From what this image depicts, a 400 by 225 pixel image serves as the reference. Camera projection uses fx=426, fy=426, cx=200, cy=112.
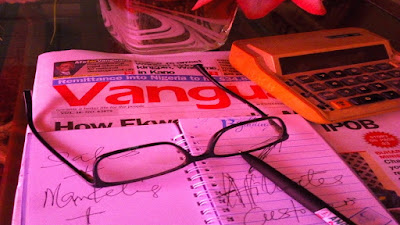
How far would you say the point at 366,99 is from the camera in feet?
1.55

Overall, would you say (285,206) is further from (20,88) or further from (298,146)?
(20,88)

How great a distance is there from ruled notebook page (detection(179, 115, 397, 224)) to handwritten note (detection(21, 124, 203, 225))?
0.07 ft

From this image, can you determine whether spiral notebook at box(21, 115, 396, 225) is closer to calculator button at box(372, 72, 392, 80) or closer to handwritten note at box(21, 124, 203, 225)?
handwritten note at box(21, 124, 203, 225)

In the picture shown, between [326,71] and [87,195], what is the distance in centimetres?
33

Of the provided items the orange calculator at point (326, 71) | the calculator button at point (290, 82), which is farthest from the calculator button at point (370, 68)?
the calculator button at point (290, 82)

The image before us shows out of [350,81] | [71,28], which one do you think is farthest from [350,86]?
[71,28]

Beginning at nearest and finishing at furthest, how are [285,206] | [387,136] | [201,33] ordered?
[285,206], [387,136], [201,33]

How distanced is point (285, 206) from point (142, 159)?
0.42ft

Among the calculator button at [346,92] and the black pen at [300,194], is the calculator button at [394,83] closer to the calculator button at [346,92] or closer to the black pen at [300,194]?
the calculator button at [346,92]

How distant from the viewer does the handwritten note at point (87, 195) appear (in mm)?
313

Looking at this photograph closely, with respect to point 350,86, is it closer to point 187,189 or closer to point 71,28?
point 187,189

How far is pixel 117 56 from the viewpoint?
54cm

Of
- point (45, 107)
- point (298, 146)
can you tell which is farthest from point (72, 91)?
point (298, 146)

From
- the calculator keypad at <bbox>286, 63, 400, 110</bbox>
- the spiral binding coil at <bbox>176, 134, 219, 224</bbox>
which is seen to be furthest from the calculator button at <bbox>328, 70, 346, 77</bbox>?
the spiral binding coil at <bbox>176, 134, 219, 224</bbox>
